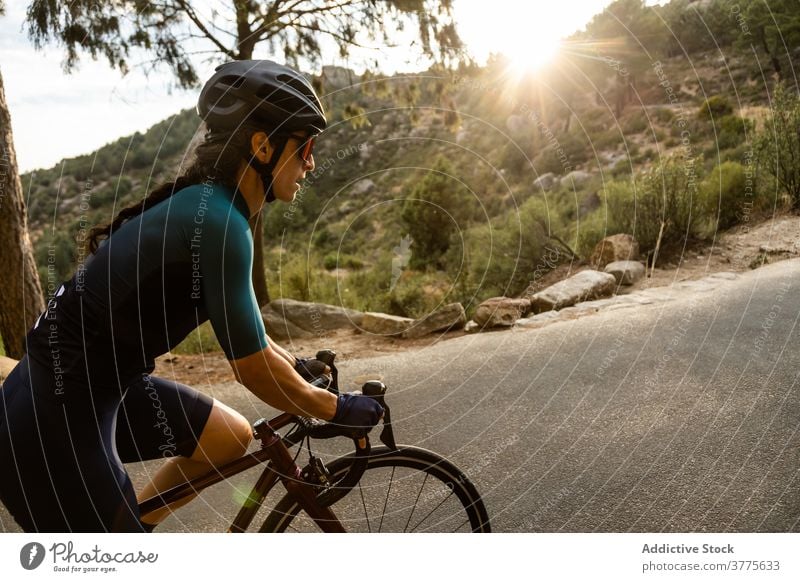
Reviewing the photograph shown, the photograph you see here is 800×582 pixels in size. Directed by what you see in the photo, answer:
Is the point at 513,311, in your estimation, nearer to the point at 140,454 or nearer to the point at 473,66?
the point at 473,66

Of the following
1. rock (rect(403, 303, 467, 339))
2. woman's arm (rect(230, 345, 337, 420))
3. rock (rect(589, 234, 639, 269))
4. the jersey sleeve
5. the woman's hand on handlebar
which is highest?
the jersey sleeve

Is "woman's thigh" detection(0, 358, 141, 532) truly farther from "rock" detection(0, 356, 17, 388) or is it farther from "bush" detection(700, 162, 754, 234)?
"bush" detection(700, 162, 754, 234)

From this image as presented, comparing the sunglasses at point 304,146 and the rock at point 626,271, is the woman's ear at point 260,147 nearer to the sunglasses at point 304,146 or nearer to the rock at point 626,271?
the sunglasses at point 304,146

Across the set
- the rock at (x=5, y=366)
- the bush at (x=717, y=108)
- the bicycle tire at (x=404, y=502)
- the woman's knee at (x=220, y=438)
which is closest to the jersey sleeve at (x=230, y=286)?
the woman's knee at (x=220, y=438)

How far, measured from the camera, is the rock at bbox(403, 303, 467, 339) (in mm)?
6184

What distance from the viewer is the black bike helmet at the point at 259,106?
5.04 ft

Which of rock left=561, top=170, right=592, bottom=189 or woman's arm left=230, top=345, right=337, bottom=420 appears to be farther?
rock left=561, top=170, right=592, bottom=189

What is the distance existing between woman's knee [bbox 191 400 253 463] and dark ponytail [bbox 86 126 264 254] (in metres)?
0.55

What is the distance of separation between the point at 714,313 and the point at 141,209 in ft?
12.9

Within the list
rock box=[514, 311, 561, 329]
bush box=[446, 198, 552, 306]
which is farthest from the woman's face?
bush box=[446, 198, 552, 306]

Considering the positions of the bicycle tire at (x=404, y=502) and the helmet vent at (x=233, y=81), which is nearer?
the helmet vent at (x=233, y=81)

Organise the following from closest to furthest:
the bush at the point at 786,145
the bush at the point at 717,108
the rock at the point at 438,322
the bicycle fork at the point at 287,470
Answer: the bicycle fork at the point at 287,470 → the bush at the point at 786,145 → the rock at the point at 438,322 → the bush at the point at 717,108

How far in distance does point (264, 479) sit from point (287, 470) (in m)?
0.07

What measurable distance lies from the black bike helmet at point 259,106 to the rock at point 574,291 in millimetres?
4778
